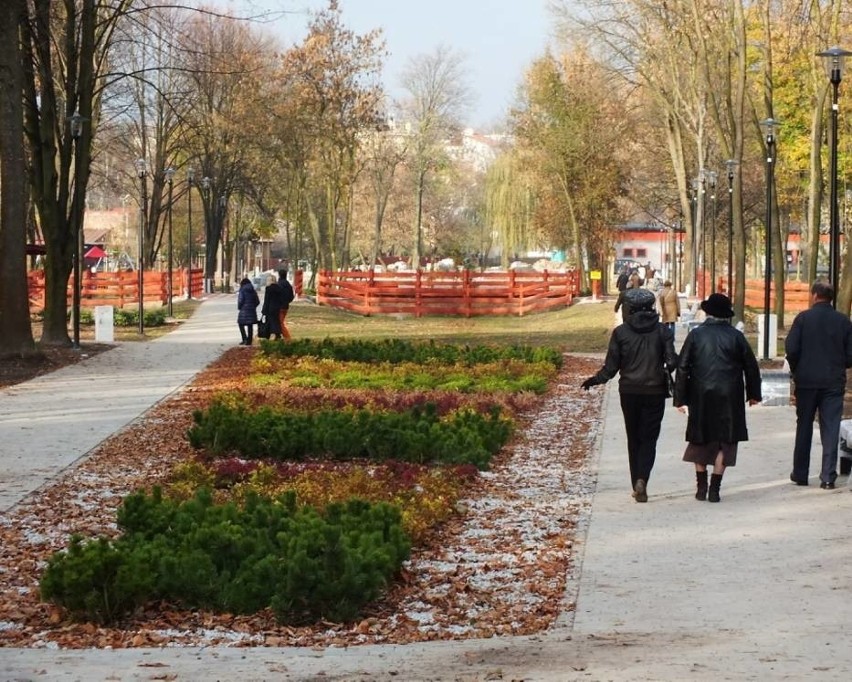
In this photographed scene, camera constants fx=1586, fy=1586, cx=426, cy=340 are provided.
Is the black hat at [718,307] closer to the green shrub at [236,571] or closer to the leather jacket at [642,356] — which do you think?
the leather jacket at [642,356]

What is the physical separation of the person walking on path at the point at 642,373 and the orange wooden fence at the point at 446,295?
40.2 metres

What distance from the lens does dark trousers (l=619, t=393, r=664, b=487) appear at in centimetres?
1230

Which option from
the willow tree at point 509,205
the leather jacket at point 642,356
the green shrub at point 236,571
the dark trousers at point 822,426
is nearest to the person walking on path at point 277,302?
the dark trousers at point 822,426

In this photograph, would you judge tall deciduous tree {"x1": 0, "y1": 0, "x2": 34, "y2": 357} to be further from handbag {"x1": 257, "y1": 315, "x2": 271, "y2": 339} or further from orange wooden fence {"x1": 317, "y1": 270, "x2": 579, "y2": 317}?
orange wooden fence {"x1": 317, "y1": 270, "x2": 579, "y2": 317}

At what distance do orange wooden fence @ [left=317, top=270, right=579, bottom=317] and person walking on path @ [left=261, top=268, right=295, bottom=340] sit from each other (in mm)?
20094

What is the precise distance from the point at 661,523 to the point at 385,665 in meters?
4.59

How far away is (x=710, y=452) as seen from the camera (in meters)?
12.2

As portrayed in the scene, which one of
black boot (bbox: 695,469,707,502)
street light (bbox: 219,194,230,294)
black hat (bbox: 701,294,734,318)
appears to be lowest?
black boot (bbox: 695,469,707,502)

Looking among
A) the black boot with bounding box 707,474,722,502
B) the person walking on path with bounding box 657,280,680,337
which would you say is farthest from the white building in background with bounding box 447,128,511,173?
the black boot with bounding box 707,474,722,502

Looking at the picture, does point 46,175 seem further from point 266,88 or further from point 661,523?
point 266,88

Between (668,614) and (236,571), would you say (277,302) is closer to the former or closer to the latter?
(236,571)

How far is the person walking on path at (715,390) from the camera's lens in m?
12.1

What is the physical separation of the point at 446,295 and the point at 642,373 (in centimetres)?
4082

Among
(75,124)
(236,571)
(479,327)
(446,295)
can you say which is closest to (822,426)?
(236,571)
